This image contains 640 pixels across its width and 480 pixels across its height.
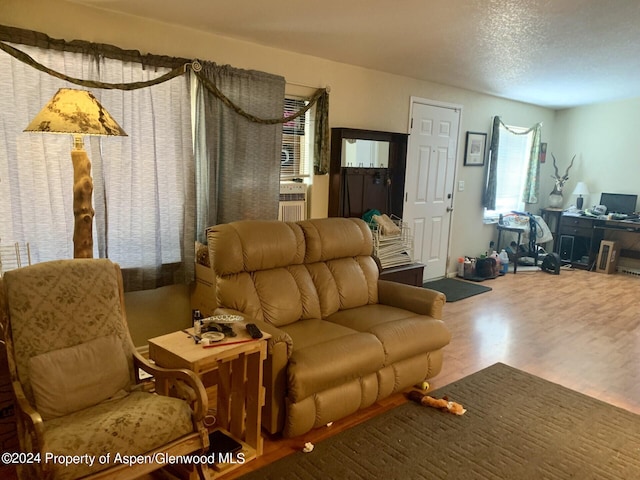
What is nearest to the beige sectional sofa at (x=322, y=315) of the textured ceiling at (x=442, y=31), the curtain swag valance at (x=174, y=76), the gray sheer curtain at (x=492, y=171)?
the curtain swag valance at (x=174, y=76)

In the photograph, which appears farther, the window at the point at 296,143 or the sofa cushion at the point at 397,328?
the window at the point at 296,143

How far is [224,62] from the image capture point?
332 cm

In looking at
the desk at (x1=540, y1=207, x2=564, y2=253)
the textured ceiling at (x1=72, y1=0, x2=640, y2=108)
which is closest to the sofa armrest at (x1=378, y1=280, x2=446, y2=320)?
the textured ceiling at (x1=72, y1=0, x2=640, y2=108)

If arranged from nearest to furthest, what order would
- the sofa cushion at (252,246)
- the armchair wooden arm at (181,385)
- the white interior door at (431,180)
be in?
1. the armchair wooden arm at (181,385)
2. the sofa cushion at (252,246)
3. the white interior door at (431,180)

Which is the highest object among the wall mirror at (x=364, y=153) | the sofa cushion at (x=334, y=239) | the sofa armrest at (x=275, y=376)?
the wall mirror at (x=364, y=153)

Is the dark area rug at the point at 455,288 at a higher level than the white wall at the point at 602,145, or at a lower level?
lower

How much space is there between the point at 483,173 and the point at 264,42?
3709mm

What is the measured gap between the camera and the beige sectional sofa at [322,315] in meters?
2.20

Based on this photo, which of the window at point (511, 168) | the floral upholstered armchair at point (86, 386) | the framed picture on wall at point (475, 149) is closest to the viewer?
the floral upholstered armchair at point (86, 386)

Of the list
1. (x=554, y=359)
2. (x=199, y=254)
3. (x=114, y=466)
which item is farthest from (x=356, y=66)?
(x=114, y=466)

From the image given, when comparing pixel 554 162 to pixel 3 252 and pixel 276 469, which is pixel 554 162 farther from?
pixel 3 252

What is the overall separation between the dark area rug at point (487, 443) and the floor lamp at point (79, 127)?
1.48 m

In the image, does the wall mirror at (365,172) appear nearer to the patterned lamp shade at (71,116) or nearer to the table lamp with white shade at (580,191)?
the patterned lamp shade at (71,116)

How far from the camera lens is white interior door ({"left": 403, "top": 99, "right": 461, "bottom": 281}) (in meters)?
4.99
